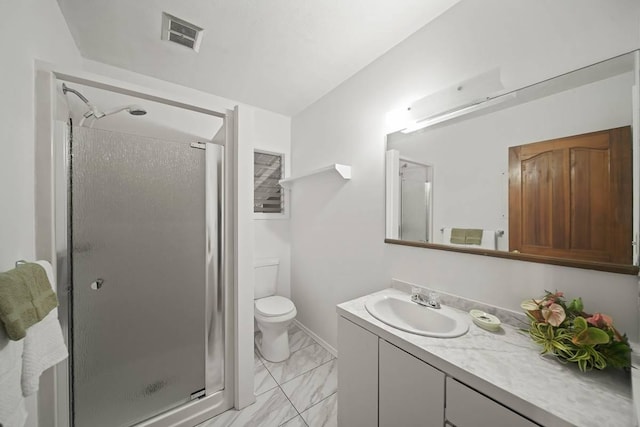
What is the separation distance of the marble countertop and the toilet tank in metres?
1.60

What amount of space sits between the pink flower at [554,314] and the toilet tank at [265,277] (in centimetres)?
208

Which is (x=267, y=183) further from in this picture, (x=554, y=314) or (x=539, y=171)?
(x=554, y=314)

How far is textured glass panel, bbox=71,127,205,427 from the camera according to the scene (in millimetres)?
1124

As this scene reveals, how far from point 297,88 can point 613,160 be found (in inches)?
81.3

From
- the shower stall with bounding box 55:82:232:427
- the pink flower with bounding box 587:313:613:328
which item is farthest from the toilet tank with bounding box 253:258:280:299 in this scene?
the pink flower with bounding box 587:313:613:328

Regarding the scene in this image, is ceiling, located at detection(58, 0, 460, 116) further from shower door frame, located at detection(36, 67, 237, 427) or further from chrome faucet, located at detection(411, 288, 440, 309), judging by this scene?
chrome faucet, located at detection(411, 288, 440, 309)

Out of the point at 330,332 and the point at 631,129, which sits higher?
the point at 631,129

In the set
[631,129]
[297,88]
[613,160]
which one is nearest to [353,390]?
[613,160]

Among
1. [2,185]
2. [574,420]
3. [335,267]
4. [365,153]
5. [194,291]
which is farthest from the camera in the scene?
[335,267]

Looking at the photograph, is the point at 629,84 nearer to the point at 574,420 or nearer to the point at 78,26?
the point at 574,420

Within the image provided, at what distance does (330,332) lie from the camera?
6.72 ft

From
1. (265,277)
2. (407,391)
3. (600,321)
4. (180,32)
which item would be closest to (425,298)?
(407,391)

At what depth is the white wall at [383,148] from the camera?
0.87 m

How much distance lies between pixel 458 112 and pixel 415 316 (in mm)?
1168
